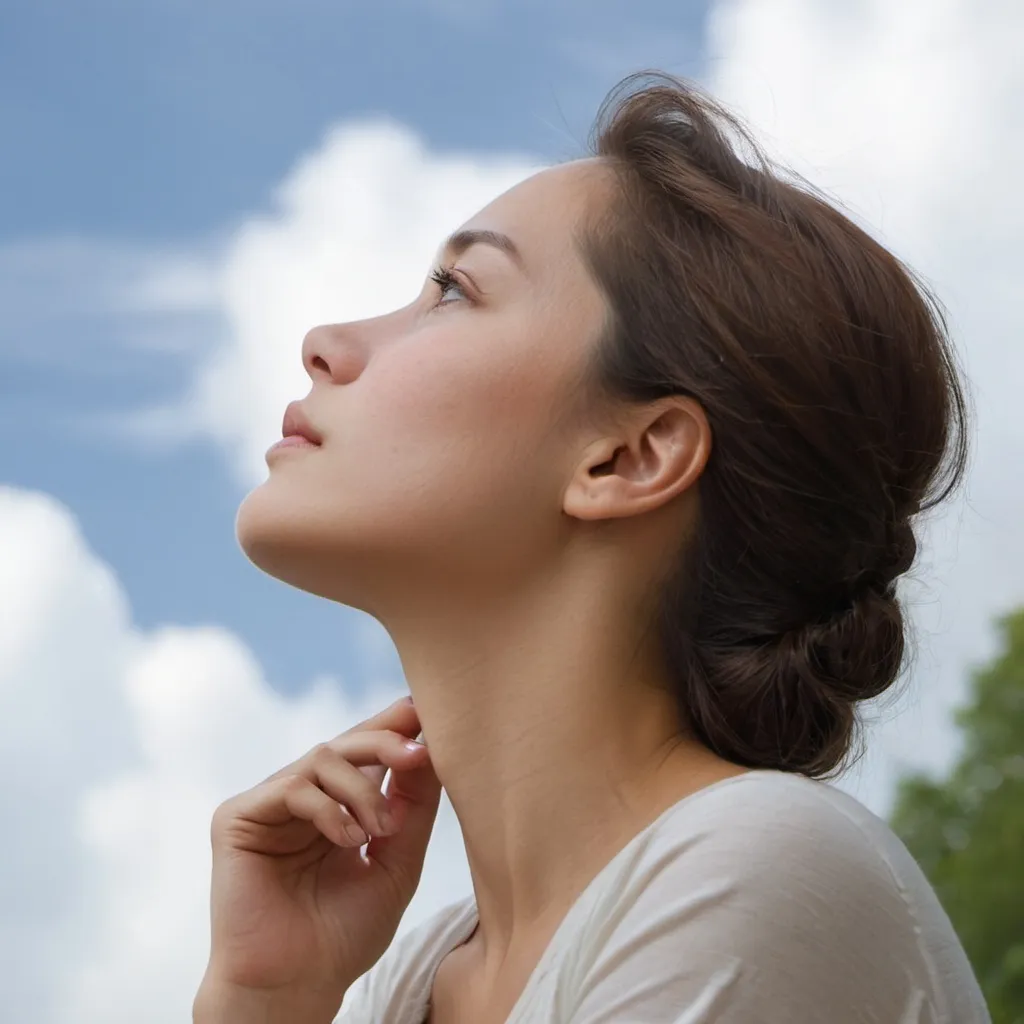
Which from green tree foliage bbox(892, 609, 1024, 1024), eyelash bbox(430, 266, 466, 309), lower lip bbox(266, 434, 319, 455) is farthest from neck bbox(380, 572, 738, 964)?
green tree foliage bbox(892, 609, 1024, 1024)

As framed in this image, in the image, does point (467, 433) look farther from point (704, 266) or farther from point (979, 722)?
point (979, 722)

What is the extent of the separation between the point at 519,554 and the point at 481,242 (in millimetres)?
457

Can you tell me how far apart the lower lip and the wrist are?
0.76 meters

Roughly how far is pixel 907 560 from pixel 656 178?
63 centimetres

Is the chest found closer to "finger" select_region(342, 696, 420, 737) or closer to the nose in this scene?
"finger" select_region(342, 696, 420, 737)

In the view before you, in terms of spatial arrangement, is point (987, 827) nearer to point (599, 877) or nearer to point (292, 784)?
point (292, 784)

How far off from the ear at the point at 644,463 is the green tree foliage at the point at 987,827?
10236mm

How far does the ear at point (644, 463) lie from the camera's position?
6.38ft

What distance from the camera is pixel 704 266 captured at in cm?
200

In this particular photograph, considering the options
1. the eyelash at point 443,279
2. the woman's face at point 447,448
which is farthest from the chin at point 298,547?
the eyelash at point 443,279

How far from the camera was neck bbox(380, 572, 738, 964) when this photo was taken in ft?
6.33

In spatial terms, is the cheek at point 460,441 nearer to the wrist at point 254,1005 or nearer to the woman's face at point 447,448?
the woman's face at point 447,448

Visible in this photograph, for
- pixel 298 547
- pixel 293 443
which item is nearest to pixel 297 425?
pixel 293 443

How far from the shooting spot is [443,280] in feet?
7.05
